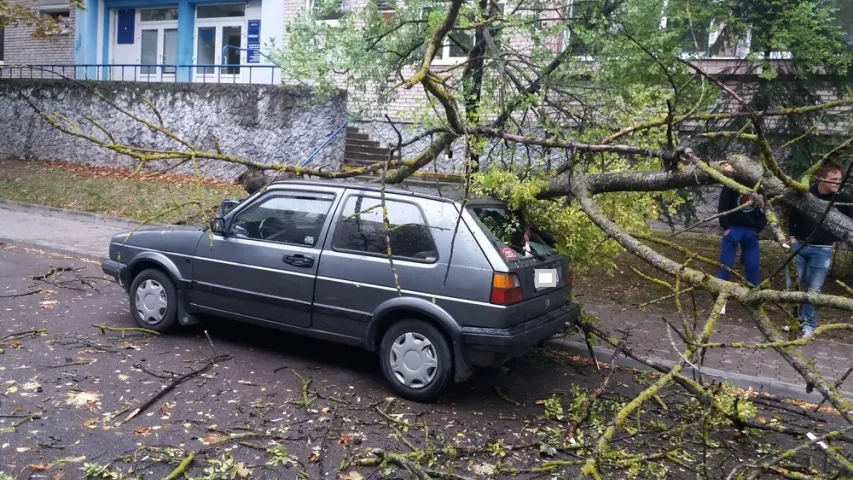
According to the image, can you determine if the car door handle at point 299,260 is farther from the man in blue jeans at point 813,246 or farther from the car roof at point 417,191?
the man in blue jeans at point 813,246

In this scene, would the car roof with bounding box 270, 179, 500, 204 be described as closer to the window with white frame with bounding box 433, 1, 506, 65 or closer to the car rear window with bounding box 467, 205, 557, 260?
the car rear window with bounding box 467, 205, 557, 260

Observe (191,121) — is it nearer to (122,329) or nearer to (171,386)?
(122,329)

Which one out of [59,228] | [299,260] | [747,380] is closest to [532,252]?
[299,260]

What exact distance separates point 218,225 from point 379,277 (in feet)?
5.80

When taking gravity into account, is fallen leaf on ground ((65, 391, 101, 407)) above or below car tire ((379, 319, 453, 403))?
below

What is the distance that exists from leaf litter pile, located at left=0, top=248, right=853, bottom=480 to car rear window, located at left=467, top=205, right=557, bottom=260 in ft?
3.64

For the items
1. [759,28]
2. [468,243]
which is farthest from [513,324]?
[759,28]

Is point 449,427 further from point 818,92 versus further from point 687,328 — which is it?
point 818,92

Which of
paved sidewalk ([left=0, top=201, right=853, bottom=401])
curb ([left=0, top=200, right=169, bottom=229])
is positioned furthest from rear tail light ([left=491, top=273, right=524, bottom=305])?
curb ([left=0, top=200, right=169, bottom=229])

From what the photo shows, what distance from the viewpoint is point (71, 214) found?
47.6 feet

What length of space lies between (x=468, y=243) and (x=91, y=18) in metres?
21.6

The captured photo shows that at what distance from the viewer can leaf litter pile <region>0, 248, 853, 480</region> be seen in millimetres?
4414

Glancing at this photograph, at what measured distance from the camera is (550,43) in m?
9.47

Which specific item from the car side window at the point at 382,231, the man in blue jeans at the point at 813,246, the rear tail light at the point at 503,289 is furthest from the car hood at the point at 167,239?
the man in blue jeans at the point at 813,246
